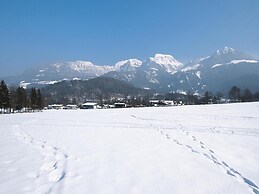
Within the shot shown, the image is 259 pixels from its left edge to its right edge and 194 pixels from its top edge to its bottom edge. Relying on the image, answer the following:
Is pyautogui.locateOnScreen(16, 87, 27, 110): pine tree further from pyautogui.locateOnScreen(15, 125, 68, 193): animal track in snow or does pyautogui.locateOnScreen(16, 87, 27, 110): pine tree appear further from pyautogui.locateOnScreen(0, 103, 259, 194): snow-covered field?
pyautogui.locateOnScreen(15, 125, 68, 193): animal track in snow

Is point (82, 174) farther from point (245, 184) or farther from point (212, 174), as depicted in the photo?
point (245, 184)

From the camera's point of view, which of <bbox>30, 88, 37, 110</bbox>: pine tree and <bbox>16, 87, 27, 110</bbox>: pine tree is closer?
<bbox>16, 87, 27, 110</bbox>: pine tree

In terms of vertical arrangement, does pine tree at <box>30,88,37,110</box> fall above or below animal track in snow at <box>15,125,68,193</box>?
Answer: above

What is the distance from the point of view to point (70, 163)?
27.9 ft

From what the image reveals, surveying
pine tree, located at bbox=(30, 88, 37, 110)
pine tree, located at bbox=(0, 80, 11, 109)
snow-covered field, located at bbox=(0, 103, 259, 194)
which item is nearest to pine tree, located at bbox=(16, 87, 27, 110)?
pine tree, located at bbox=(30, 88, 37, 110)

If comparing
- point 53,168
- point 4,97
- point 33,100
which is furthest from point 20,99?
point 53,168

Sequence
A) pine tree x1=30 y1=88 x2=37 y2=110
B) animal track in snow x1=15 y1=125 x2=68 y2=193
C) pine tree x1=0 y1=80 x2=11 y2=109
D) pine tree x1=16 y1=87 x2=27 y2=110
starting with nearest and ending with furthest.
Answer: animal track in snow x1=15 y1=125 x2=68 y2=193 → pine tree x1=0 y1=80 x2=11 y2=109 → pine tree x1=16 y1=87 x2=27 y2=110 → pine tree x1=30 y1=88 x2=37 y2=110

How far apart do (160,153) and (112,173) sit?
314 centimetres

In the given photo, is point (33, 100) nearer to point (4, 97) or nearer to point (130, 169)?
point (4, 97)

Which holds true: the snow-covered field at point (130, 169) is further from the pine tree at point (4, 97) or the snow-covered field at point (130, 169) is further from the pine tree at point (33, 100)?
the pine tree at point (33, 100)

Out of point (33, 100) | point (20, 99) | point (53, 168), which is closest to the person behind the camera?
point (53, 168)

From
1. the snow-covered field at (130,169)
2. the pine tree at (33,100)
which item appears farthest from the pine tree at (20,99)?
the snow-covered field at (130,169)

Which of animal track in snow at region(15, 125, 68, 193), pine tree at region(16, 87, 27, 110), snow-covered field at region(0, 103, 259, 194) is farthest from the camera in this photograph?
pine tree at region(16, 87, 27, 110)

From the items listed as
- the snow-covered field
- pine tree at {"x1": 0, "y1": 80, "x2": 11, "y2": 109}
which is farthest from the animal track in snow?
pine tree at {"x1": 0, "y1": 80, "x2": 11, "y2": 109}
